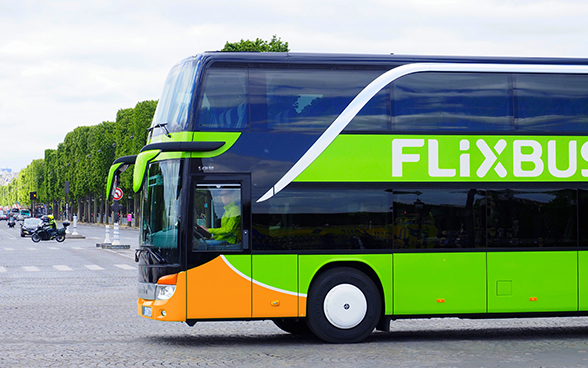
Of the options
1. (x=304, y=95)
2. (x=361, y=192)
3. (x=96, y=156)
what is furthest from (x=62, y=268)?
(x=96, y=156)

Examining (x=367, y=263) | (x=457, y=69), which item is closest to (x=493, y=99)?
(x=457, y=69)

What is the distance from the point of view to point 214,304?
33.1ft

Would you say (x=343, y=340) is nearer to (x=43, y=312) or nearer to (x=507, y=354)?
(x=507, y=354)

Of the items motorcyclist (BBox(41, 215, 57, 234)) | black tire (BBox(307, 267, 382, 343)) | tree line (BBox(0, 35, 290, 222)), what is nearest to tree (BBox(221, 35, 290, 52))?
tree line (BBox(0, 35, 290, 222))

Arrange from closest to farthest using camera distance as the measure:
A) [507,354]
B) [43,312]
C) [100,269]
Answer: [507,354]
[43,312]
[100,269]

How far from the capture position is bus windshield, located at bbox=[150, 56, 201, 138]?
33.7 ft

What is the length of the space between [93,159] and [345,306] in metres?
91.3

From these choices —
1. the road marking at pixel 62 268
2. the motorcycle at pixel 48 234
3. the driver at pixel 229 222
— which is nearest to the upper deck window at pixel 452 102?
the driver at pixel 229 222

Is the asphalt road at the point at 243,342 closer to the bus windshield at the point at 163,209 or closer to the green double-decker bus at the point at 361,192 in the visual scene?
the green double-decker bus at the point at 361,192

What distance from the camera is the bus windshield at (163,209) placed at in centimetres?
1017

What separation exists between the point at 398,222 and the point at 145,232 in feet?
10.8

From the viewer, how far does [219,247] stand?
10.2m

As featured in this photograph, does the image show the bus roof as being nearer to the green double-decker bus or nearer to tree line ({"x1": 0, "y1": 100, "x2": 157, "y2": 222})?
the green double-decker bus

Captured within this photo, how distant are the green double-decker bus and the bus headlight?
0.6 inches
